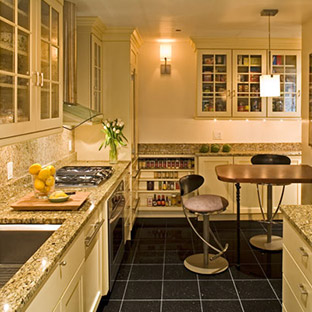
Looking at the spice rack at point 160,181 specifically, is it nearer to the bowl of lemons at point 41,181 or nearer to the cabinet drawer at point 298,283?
the bowl of lemons at point 41,181

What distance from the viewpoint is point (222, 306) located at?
3008 millimetres

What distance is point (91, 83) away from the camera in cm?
401

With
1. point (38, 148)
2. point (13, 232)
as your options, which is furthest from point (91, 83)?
point (13, 232)

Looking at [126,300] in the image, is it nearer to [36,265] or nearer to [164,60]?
[36,265]

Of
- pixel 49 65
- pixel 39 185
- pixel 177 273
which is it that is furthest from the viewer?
pixel 177 273

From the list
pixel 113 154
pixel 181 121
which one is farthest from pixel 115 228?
pixel 181 121

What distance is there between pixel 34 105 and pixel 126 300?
5.52ft

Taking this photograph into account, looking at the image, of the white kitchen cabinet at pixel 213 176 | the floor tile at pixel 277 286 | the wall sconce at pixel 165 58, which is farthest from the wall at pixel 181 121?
the floor tile at pixel 277 286

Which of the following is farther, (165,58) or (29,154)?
(165,58)

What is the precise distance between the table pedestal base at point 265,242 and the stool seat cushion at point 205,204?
2.82 feet

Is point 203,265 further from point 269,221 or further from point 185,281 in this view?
point 269,221

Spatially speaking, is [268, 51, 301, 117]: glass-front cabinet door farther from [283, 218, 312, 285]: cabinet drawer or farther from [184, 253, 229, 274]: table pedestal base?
[283, 218, 312, 285]: cabinet drawer

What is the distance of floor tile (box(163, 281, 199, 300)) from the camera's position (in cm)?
318

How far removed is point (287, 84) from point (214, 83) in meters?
0.96
